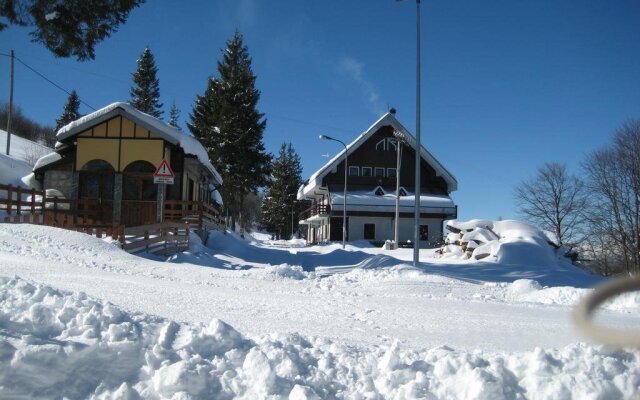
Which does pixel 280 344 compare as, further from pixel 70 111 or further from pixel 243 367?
pixel 70 111

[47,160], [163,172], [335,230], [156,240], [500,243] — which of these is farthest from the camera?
[335,230]

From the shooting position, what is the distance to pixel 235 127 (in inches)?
1547

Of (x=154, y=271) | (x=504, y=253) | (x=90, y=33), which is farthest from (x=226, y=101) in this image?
(x=90, y=33)

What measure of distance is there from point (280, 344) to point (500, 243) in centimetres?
1991

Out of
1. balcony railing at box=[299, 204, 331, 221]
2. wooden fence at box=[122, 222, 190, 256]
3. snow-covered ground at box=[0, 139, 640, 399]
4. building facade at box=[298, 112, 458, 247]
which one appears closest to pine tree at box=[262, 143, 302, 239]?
balcony railing at box=[299, 204, 331, 221]

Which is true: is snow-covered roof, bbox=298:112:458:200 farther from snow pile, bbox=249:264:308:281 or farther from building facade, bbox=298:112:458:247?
snow pile, bbox=249:264:308:281

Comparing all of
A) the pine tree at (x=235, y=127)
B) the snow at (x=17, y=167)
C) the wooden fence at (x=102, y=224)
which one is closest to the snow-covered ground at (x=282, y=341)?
the wooden fence at (x=102, y=224)

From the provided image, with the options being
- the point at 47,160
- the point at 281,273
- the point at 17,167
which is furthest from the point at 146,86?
the point at 281,273

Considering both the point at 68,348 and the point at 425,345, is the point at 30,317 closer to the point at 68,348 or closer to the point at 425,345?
the point at 68,348

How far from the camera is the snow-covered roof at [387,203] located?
42.4 metres

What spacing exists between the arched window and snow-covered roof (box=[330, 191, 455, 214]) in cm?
2196

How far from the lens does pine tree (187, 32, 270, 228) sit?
3928 centimetres

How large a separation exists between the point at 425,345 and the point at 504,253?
17.5 m

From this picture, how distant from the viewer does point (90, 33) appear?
7.16 metres
